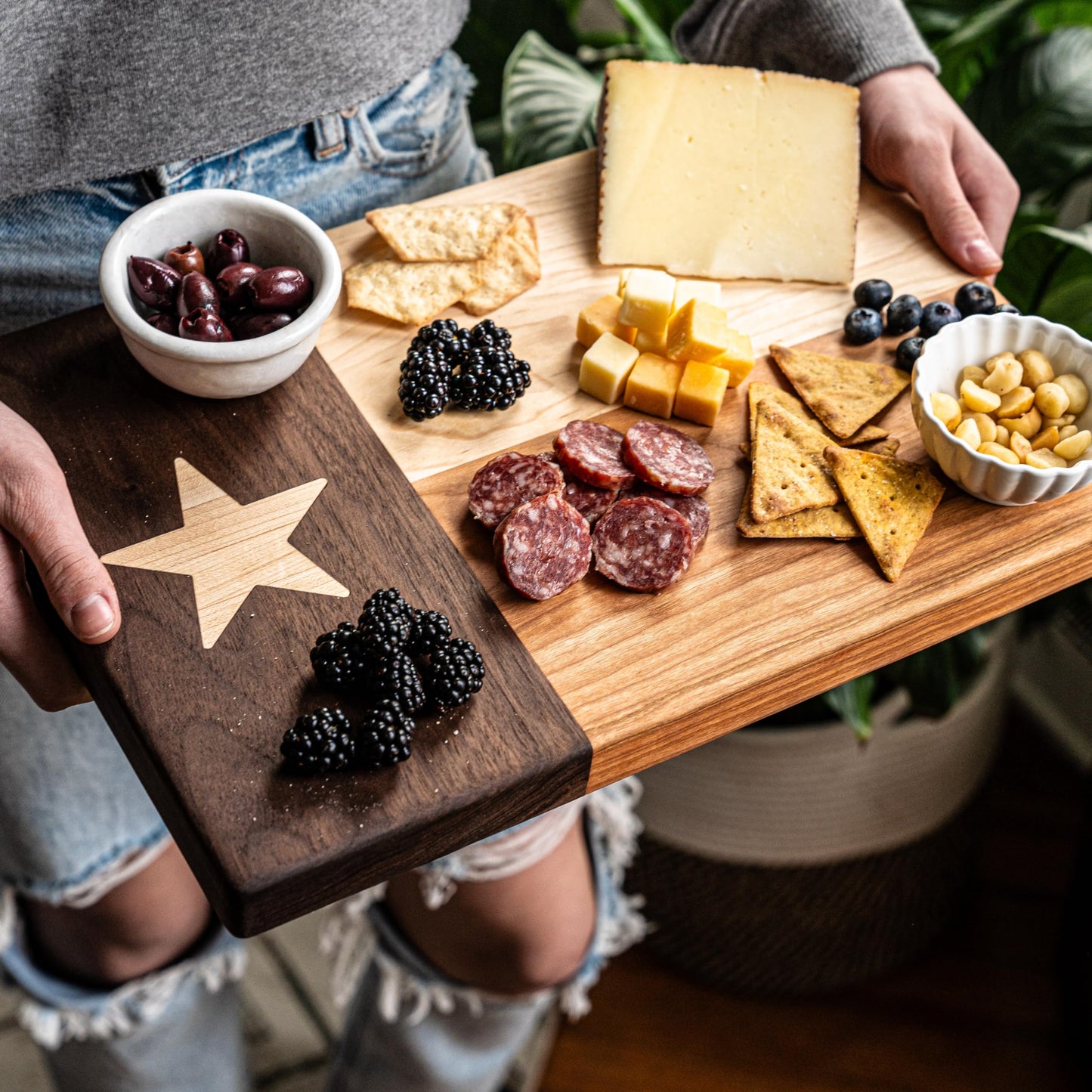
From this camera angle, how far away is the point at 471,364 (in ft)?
3.98

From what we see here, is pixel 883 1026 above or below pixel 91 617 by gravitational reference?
below

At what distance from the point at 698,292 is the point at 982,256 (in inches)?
14.8

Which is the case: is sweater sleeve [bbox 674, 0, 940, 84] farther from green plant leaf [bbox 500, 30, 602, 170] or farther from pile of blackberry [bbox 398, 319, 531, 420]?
pile of blackberry [bbox 398, 319, 531, 420]

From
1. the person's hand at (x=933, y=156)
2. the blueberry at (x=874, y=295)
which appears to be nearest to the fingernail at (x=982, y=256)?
the person's hand at (x=933, y=156)

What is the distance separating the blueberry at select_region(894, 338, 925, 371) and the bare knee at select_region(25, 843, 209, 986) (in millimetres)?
1164

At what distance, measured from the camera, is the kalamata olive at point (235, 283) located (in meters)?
1.17

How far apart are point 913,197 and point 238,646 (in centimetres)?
104

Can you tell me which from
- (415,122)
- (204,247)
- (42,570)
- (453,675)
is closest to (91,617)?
(42,570)

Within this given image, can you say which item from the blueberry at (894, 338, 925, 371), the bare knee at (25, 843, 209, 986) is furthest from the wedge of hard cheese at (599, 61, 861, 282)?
the bare knee at (25, 843, 209, 986)

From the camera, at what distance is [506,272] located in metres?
1.35

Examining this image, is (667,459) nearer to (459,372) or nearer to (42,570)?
(459,372)

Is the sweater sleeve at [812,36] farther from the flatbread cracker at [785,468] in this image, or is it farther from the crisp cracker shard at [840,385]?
the flatbread cracker at [785,468]

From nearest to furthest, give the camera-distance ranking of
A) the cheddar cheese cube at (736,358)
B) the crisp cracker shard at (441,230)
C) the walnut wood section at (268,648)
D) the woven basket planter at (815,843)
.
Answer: the walnut wood section at (268,648)
the cheddar cheese cube at (736,358)
the crisp cracker shard at (441,230)
the woven basket planter at (815,843)

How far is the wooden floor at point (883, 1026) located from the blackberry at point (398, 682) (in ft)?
4.83
